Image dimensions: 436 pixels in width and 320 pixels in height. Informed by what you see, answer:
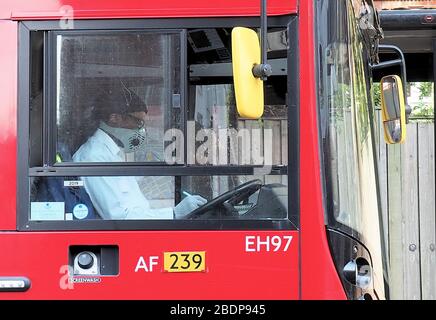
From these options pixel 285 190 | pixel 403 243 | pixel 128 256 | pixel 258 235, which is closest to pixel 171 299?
pixel 128 256

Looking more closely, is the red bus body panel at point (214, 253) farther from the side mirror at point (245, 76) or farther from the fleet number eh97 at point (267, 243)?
the side mirror at point (245, 76)

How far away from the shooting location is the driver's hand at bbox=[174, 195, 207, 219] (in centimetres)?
228

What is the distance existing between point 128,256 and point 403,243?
3.94m

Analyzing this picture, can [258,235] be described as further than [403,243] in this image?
No

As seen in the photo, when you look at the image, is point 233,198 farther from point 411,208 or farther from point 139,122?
point 411,208

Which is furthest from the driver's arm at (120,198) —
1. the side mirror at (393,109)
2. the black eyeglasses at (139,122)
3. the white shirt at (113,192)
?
the side mirror at (393,109)

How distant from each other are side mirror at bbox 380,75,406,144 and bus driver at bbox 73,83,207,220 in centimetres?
140

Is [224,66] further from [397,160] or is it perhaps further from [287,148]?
[397,160]

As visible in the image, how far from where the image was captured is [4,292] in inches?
87.7

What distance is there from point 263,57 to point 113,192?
793 mm

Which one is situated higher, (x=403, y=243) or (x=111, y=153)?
(x=111, y=153)

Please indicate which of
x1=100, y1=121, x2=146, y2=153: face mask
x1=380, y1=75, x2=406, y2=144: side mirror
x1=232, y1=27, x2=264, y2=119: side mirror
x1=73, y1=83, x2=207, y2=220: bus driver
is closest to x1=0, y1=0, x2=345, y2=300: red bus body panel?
x1=73, y1=83, x2=207, y2=220: bus driver

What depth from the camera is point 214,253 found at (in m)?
2.21

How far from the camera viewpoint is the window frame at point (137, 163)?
2.23 meters
